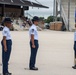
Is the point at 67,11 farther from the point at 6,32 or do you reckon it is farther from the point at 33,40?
the point at 6,32

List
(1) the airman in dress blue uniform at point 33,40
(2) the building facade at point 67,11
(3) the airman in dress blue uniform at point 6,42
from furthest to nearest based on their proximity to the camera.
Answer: (2) the building facade at point 67,11 → (1) the airman in dress blue uniform at point 33,40 → (3) the airman in dress blue uniform at point 6,42

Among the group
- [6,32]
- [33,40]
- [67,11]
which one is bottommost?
[33,40]

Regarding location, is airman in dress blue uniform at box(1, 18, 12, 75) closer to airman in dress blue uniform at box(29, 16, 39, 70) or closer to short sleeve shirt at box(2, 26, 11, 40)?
short sleeve shirt at box(2, 26, 11, 40)

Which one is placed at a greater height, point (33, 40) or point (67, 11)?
point (67, 11)

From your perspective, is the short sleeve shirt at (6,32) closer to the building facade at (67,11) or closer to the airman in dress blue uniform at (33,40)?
the airman in dress blue uniform at (33,40)

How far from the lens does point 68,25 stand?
176ft

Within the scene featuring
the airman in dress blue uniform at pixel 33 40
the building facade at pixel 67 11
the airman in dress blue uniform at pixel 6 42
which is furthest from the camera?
the building facade at pixel 67 11

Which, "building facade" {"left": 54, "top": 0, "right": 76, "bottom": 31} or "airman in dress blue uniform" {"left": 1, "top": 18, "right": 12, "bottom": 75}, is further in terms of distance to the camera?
"building facade" {"left": 54, "top": 0, "right": 76, "bottom": 31}

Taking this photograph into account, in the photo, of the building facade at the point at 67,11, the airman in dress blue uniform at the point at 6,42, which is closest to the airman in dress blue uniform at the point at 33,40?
the airman in dress blue uniform at the point at 6,42

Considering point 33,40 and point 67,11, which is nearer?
point 33,40

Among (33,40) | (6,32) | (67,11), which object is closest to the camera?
(6,32)

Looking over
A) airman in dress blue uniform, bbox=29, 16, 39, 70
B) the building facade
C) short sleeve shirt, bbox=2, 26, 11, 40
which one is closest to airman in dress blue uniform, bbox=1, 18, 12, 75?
short sleeve shirt, bbox=2, 26, 11, 40

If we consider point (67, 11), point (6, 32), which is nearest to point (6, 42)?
point (6, 32)

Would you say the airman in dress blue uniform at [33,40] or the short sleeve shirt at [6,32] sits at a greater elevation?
the short sleeve shirt at [6,32]
